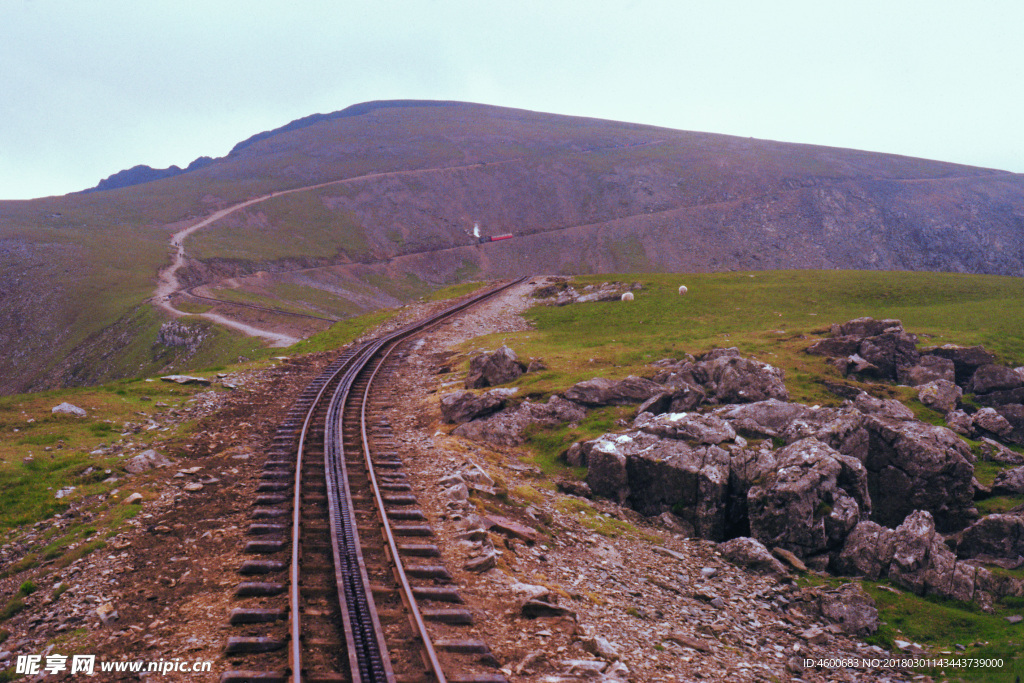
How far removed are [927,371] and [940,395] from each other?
3.18 metres

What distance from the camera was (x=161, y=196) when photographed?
13350cm

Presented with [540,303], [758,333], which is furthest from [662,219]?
[758,333]

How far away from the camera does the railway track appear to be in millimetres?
8344

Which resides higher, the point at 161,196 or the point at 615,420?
the point at 161,196

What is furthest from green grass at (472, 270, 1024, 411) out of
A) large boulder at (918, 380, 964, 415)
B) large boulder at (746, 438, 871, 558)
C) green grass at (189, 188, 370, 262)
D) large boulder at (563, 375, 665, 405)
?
green grass at (189, 188, 370, 262)

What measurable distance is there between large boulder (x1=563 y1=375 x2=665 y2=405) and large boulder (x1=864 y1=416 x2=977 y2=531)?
7.60 meters

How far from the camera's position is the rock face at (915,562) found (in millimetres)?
12469

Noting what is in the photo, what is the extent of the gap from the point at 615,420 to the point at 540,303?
27.1 m

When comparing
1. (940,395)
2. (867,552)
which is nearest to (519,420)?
(867,552)

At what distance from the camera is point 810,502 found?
1451 cm

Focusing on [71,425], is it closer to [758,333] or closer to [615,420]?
[615,420]

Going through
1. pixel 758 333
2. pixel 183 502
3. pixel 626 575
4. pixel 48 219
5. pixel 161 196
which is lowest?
pixel 626 575

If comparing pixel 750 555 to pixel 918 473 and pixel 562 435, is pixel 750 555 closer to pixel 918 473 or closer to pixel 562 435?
pixel 918 473

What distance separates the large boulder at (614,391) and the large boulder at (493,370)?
4.43 m
